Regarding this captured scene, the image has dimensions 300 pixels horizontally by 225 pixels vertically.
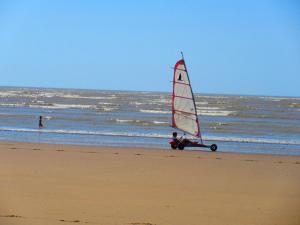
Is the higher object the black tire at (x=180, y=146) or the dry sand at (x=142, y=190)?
the dry sand at (x=142, y=190)

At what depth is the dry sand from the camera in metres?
7.47

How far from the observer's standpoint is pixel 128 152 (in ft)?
56.1

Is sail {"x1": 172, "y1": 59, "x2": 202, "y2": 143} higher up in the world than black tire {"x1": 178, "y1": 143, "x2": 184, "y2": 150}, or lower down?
higher up

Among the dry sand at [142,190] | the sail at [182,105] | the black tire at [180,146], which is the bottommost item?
the black tire at [180,146]

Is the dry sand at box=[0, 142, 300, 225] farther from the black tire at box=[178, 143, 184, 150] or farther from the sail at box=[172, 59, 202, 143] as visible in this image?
the sail at box=[172, 59, 202, 143]

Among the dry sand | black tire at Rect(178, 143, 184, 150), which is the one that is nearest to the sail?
black tire at Rect(178, 143, 184, 150)

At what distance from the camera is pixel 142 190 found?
31.2 ft

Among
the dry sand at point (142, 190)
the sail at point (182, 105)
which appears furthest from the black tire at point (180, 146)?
the dry sand at point (142, 190)

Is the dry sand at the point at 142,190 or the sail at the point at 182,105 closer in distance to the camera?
the dry sand at the point at 142,190

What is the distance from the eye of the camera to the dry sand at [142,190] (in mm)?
7469

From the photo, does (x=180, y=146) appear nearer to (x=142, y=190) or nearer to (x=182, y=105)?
(x=182, y=105)

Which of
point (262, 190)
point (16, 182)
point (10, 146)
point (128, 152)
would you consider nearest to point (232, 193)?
point (262, 190)

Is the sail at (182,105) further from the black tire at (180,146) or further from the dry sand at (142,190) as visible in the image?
the dry sand at (142,190)

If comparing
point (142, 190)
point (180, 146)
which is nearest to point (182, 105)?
point (180, 146)
